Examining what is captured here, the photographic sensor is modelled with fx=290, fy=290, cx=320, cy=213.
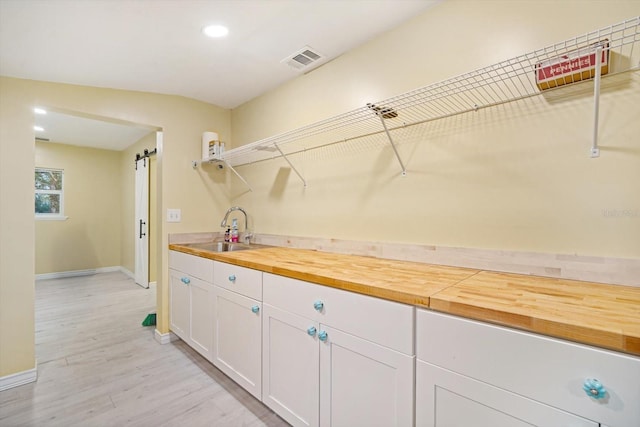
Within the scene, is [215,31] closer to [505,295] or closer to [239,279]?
[239,279]

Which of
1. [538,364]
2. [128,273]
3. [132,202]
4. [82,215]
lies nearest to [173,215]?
[538,364]

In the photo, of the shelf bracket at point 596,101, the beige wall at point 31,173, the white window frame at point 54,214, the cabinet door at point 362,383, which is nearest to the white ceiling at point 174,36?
the beige wall at point 31,173

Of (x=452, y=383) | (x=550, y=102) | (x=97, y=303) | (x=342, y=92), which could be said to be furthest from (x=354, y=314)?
(x=97, y=303)

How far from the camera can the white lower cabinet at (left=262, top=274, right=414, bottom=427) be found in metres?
0.99

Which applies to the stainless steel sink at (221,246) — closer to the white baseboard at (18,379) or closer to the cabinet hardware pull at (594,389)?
the white baseboard at (18,379)

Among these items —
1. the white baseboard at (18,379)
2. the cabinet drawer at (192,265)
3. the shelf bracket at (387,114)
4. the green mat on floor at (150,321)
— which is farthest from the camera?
the green mat on floor at (150,321)

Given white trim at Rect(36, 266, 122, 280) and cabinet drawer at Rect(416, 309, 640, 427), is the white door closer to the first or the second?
white trim at Rect(36, 266, 122, 280)

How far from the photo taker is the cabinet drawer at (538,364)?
628 millimetres

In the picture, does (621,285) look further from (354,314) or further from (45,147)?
(45,147)

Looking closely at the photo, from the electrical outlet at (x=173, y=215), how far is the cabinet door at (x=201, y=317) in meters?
0.66

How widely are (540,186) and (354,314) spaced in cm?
92

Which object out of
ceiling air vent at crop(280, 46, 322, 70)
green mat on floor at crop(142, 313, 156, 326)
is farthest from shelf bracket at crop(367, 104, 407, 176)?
green mat on floor at crop(142, 313, 156, 326)

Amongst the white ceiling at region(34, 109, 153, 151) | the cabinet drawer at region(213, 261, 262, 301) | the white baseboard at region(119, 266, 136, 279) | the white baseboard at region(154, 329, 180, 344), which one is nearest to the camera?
the cabinet drawer at region(213, 261, 262, 301)

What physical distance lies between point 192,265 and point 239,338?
76 centimetres
